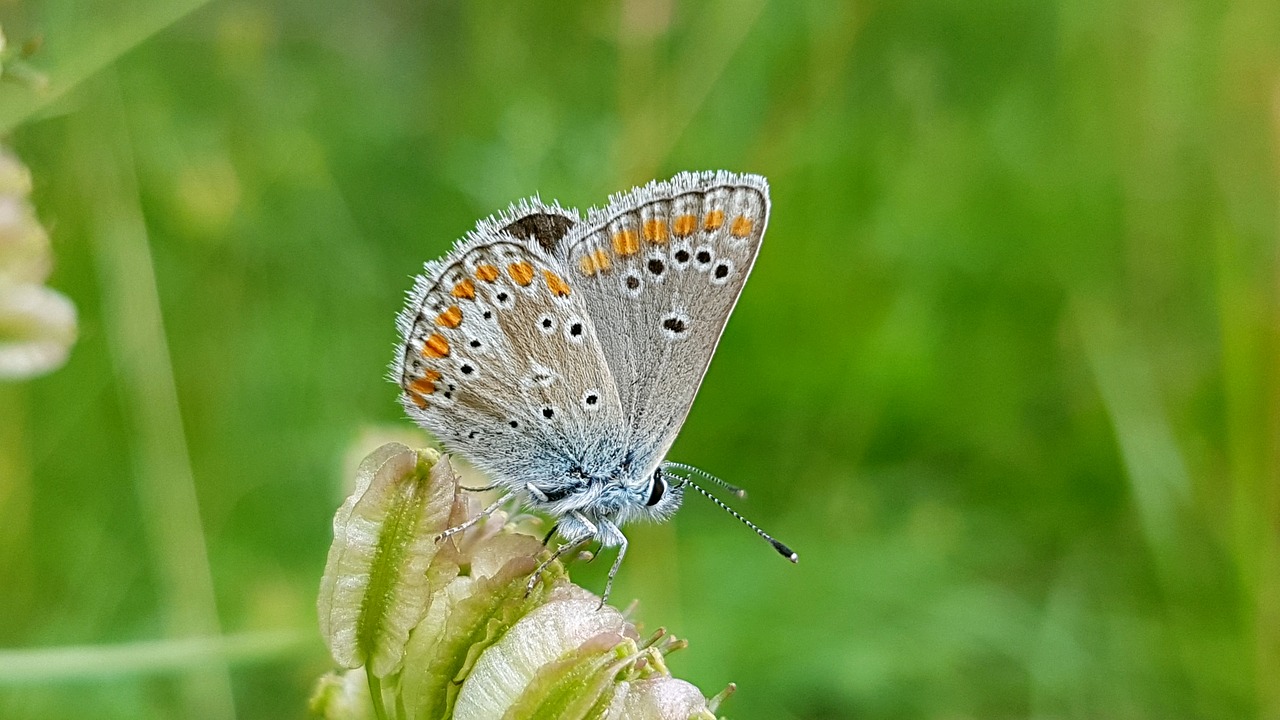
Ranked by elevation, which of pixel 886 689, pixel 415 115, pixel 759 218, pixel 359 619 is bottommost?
pixel 359 619

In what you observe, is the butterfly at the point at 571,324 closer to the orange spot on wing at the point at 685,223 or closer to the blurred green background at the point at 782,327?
the orange spot on wing at the point at 685,223

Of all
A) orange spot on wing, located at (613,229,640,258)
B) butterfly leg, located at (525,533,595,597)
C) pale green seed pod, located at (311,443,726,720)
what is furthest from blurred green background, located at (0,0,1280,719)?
pale green seed pod, located at (311,443,726,720)

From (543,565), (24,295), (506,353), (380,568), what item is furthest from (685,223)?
(24,295)

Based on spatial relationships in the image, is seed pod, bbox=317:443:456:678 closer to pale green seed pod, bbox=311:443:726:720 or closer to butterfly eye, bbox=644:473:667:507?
pale green seed pod, bbox=311:443:726:720

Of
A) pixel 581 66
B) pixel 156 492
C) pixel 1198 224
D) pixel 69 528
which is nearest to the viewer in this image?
pixel 156 492

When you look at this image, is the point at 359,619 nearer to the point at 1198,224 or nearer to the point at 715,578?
the point at 715,578

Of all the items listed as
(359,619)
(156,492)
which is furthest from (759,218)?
(156,492)

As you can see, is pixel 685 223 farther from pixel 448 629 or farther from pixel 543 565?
pixel 448 629

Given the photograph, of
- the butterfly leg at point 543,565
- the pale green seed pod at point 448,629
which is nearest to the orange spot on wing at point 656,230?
the butterfly leg at point 543,565
